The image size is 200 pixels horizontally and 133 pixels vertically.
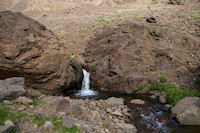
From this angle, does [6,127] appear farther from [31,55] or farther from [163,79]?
[163,79]

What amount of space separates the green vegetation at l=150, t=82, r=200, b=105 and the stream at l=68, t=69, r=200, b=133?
0.62m

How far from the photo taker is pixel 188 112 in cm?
706

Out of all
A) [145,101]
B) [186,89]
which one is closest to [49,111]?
[145,101]

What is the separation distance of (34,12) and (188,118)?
32487 mm

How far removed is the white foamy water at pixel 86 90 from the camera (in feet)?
35.5

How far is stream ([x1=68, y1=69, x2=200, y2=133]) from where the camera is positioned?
6.65 m

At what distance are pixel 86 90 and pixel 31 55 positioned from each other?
15.4ft

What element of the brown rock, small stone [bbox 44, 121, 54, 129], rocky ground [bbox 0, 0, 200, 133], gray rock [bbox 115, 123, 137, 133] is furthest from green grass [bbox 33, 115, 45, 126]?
the brown rock

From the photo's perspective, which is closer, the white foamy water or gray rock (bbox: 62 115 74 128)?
gray rock (bbox: 62 115 74 128)

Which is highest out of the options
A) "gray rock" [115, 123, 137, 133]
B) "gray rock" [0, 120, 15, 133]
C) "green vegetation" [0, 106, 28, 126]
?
"gray rock" [0, 120, 15, 133]

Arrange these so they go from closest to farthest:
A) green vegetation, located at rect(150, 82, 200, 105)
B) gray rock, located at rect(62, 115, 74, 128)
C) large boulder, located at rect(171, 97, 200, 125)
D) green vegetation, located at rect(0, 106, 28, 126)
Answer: green vegetation, located at rect(0, 106, 28, 126) → gray rock, located at rect(62, 115, 74, 128) → large boulder, located at rect(171, 97, 200, 125) → green vegetation, located at rect(150, 82, 200, 105)

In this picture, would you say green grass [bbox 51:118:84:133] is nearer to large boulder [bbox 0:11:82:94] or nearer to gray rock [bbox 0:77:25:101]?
gray rock [bbox 0:77:25:101]

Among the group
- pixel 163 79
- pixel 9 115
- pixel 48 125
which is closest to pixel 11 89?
pixel 9 115

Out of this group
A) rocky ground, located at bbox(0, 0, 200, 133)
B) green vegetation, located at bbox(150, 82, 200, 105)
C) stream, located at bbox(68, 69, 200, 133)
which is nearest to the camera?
rocky ground, located at bbox(0, 0, 200, 133)
